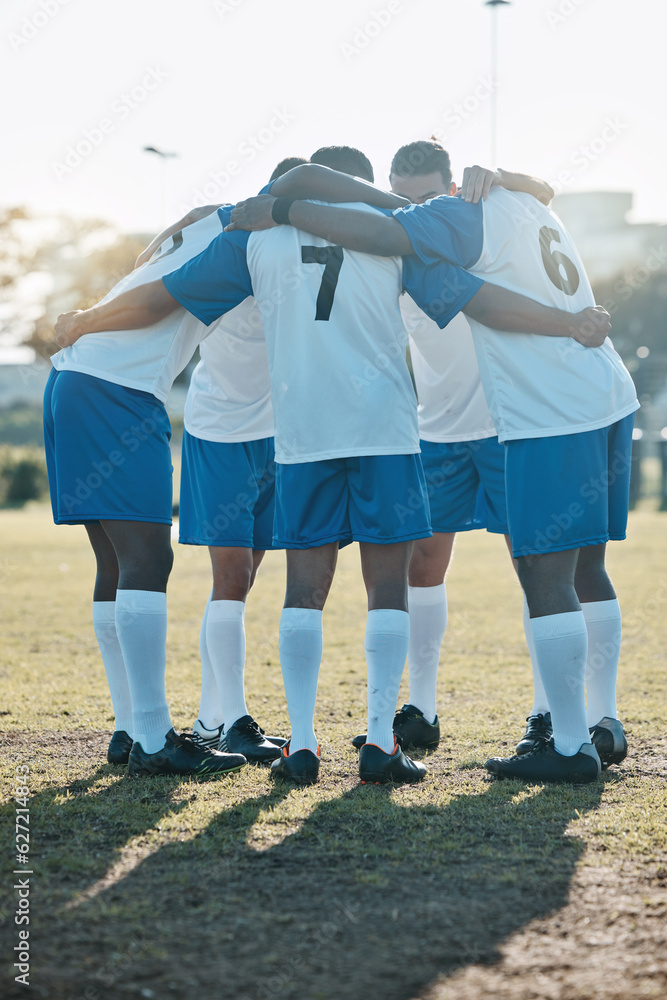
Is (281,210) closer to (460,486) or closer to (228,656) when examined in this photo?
(460,486)

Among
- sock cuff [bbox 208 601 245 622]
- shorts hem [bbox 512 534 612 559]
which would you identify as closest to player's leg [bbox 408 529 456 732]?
sock cuff [bbox 208 601 245 622]

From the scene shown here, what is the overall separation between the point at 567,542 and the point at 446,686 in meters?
1.96

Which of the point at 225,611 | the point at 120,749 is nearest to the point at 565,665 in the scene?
the point at 225,611

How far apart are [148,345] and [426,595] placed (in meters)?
1.56

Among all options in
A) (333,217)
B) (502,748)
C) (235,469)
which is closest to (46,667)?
(235,469)

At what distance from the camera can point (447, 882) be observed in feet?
7.45

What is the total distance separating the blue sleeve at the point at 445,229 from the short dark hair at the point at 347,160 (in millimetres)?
422

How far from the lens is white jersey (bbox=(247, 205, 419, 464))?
3.13 m

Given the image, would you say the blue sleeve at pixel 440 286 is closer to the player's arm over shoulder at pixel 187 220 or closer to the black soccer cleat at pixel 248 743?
the player's arm over shoulder at pixel 187 220

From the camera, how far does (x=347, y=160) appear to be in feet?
11.6

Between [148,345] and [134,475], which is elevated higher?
[148,345]

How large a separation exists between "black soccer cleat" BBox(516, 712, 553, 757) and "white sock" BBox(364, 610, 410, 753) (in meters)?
0.56

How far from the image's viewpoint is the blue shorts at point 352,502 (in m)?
3.12

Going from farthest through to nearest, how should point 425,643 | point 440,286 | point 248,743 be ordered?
point 425,643 < point 248,743 < point 440,286
